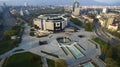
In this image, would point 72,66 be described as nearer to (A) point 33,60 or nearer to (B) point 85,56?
(B) point 85,56

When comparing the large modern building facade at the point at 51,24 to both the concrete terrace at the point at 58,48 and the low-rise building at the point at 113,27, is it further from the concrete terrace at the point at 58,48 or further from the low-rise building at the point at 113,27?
the low-rise building at the point at 113,27

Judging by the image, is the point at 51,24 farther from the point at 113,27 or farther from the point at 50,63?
the point at 113,27

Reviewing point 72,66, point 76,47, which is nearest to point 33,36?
point 76,47

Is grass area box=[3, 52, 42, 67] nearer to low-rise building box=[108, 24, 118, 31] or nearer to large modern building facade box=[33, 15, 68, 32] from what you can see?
large modern building facade box=[33, 15, 68, 32]

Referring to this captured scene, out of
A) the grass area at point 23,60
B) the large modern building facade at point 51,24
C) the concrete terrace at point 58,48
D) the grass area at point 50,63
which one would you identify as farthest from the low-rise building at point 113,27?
the grass area at point 23,60

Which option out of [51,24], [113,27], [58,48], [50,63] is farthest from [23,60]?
[113,27]

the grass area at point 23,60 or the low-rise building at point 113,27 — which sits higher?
the low-rise building at point 113,27

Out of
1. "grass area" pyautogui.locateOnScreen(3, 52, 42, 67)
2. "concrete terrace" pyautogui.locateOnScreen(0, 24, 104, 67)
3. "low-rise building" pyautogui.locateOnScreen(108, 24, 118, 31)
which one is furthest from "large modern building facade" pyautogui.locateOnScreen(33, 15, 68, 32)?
"low-rise building" pyautogui.locateOnScreen(108, 24, 118, 31)

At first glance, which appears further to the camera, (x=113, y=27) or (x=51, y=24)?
(x=113, y=27)
